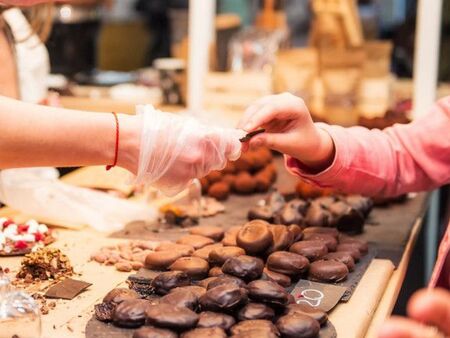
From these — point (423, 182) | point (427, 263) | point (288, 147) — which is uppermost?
point (288, 147)

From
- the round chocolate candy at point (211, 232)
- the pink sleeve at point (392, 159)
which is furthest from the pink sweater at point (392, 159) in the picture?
the round chocolate candy at point (211, 232)

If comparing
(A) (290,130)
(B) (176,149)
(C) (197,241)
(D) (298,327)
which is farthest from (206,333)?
(A) (290,130)

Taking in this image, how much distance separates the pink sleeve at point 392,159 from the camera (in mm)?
1881

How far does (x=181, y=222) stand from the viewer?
2.04 m

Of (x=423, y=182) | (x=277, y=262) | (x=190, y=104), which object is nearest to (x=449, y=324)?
(x=277, y=262)

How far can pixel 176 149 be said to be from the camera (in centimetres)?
149

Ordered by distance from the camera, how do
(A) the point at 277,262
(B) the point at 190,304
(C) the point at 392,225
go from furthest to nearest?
(C) the point at 392,225 < (A) the point at 277,262 < (B) the point at 190,304

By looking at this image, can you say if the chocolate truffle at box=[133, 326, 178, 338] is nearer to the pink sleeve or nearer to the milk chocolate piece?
the milk chocolate piece

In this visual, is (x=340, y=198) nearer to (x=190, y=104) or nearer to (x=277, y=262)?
(x=277, y=262)

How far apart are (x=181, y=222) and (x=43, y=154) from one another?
713mm

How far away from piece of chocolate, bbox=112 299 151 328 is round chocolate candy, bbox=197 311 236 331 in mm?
104

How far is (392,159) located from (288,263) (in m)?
0.50

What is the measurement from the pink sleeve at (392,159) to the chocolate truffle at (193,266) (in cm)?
45

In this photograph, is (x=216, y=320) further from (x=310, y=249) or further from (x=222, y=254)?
(x=310, y=249)
